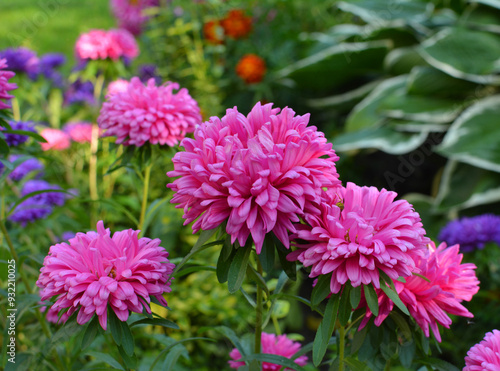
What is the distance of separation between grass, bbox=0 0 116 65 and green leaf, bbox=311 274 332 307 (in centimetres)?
402

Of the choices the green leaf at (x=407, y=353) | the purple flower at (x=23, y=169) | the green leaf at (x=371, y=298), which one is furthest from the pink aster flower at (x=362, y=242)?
the purple flower at (x=23, y=169)

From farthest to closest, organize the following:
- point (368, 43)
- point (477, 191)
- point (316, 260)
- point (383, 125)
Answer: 1. point (368, 43)
2. point (383, 125)
3. point (477, 191)
4. point (316, 260)

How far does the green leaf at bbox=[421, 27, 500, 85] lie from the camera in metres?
1.91

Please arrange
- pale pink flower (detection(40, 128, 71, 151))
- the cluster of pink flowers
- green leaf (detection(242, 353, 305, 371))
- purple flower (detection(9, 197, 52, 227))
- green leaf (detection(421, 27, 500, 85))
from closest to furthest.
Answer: green leaf (detection(242, 353, 305, 371)) < purple flower (detection(9, 197, 52, 227)) < the cluster of pink flowers < pale pink flower (detection(40, 128, 71, 151)) < green leaf (detection(421, 27, 500, 85))

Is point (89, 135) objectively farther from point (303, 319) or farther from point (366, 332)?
point (366, 332)

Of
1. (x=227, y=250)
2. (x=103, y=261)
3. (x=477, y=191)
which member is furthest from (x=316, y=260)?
(x=477, y=191)

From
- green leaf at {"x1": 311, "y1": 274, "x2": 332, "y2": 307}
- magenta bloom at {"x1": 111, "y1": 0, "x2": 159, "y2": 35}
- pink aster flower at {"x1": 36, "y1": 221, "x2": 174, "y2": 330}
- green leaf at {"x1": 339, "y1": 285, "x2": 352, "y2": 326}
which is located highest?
green leaf at {"x1": 311, "y1": 274, "x2": 332, "y2": 307}

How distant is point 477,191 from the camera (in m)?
1.74

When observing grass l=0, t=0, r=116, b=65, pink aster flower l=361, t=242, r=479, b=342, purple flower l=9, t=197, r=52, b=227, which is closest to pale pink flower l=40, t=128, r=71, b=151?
purple flower l=9, t=197, r=52, b=227

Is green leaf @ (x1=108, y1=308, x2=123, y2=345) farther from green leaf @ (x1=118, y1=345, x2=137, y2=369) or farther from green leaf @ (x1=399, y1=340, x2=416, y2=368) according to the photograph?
green leaf @ (x1=399, y1=340, x2=416, y2=368)

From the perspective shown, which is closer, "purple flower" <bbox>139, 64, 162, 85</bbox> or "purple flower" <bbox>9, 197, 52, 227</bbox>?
"purple flower" <bbox>9, 197, 52, 227</bbox>

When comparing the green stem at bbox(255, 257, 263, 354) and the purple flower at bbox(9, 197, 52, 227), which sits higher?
the green stem at bbox(255, 257, 263, 354)

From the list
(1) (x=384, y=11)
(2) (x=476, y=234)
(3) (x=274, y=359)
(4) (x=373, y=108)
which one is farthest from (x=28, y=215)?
(1) (x=384, y=11)

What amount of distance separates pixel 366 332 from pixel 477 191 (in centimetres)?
132
